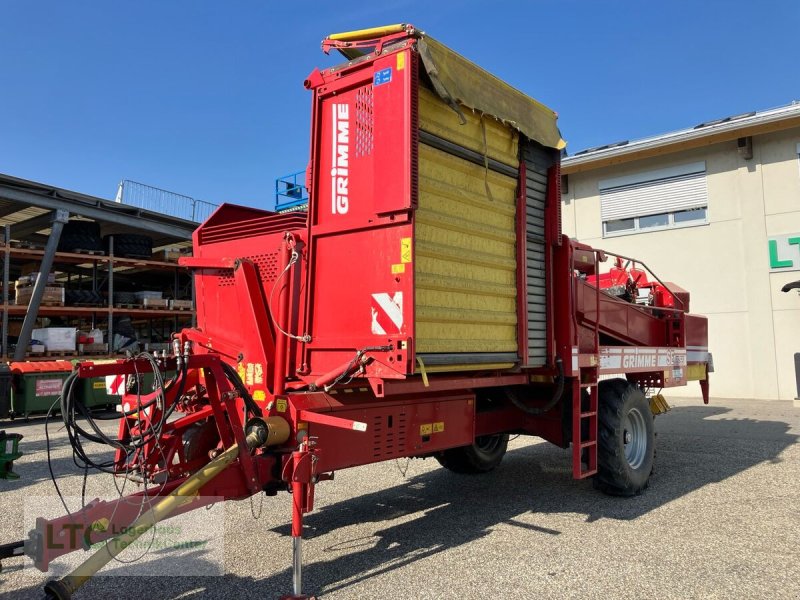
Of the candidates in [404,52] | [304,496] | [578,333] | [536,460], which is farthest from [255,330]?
[536,460]

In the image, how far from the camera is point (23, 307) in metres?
13.8

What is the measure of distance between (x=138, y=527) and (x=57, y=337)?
1258 cm

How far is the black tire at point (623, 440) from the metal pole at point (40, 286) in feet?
40.7

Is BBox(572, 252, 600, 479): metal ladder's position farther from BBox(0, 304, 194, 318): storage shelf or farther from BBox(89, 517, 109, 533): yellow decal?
BBox(0, 304, 194, 318): storage shelf

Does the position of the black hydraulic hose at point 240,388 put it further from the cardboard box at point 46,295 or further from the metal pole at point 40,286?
the cardboard box at point 46,295

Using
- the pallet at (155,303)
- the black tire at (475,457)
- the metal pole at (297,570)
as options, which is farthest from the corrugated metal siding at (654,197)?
the metal pole at (297,570)

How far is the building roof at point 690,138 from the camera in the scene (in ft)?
47.4

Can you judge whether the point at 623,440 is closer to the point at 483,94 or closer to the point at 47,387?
the point at 483,94

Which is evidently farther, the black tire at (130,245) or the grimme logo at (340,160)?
the black tire at (130,245)

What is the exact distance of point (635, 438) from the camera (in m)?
6.70

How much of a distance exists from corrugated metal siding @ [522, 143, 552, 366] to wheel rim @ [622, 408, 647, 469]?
1.77 metres

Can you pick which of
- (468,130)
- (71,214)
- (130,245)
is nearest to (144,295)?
(130,245)

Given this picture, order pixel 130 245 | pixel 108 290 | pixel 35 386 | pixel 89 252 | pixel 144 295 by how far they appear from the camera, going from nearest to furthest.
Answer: pixel 35 386, pixel 89 252, pixel 130 245, pixel 144 295, pixel 108 290

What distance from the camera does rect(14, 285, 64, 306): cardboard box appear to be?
13891mm
